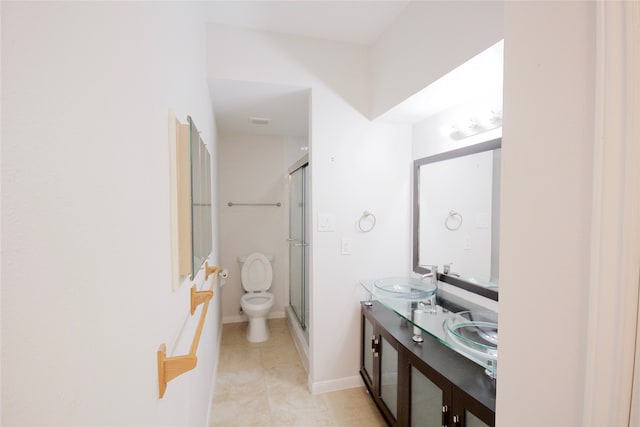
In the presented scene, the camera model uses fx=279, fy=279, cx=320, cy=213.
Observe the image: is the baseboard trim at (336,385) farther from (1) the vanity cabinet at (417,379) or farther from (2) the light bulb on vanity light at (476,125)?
(2) the light bulb on vanity light at (476,125)

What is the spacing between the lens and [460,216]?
1.89m

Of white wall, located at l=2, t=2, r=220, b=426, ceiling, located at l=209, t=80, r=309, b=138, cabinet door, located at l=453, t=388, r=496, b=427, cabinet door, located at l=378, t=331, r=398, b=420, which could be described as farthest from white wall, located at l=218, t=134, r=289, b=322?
white wall, located at l=2, t=2, r=220, b=426

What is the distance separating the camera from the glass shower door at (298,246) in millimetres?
2840

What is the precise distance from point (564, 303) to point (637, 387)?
0.14m

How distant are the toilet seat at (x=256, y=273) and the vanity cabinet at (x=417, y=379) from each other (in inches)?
60.6

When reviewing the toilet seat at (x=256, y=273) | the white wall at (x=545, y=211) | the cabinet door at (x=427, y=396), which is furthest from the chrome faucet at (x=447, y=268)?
the toilet seat at (x=256, y=273)

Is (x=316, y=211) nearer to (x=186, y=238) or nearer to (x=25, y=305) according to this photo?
(x=186, y=238)

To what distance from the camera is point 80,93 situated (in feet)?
1.27

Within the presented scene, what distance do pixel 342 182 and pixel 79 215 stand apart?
1.90m

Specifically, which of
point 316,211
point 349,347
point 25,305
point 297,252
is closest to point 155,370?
point 25,305

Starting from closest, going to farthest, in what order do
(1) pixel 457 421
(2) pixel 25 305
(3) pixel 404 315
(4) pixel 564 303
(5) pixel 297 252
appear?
(2) pixel 25 305 < (4) pixel 564 303 < (1) pixel 457 421 < (3) pixel 404 315 < (5) pixel 297 252

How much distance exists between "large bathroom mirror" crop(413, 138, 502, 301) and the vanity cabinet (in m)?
0.48

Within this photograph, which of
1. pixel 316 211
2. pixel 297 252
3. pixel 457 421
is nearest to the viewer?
pixel 457 421

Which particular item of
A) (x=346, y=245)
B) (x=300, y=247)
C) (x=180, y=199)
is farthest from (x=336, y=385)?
(x=180, y=199)
